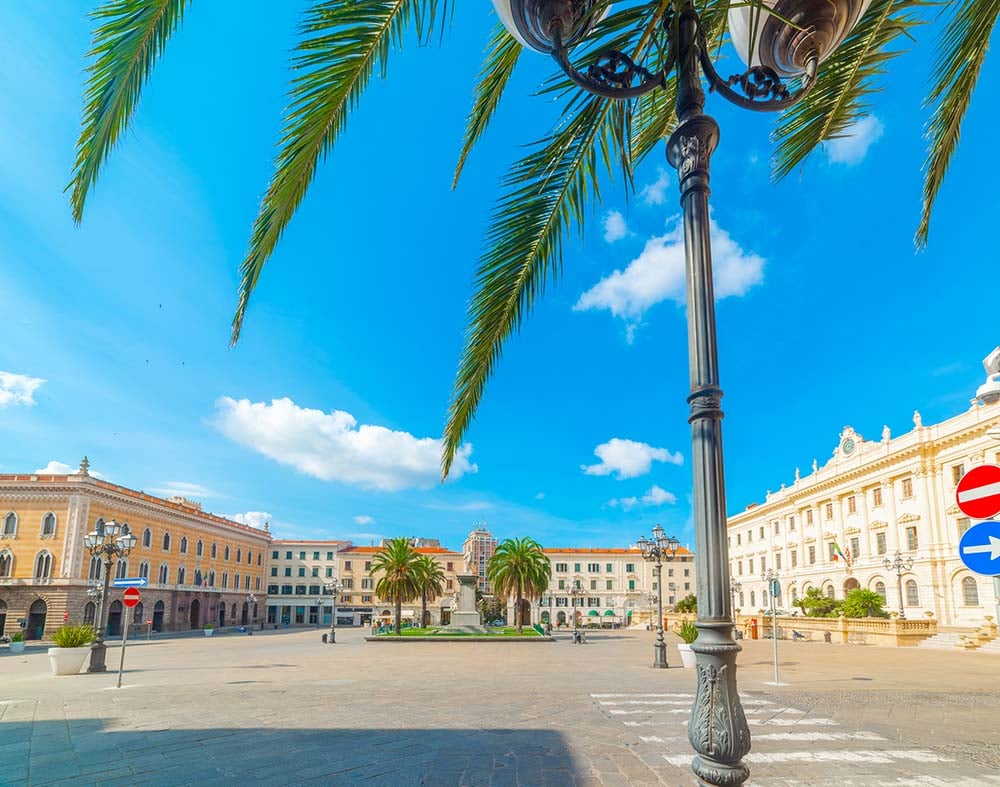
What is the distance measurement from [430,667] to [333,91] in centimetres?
2016

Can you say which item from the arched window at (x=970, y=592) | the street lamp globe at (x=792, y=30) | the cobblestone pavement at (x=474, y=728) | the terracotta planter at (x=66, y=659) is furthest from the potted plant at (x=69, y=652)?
the arched window at (x=970, y=592)

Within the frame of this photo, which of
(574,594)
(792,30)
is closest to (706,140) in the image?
(792,30)

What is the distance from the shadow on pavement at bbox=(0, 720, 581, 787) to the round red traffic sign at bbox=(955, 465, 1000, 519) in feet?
15.8

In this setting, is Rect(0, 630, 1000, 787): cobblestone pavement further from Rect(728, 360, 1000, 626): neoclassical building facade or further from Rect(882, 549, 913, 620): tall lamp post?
Rect(882, 549, 913, 620): tall lamp post

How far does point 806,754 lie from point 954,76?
25.9 feet

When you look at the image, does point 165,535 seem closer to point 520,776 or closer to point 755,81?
point 520,776

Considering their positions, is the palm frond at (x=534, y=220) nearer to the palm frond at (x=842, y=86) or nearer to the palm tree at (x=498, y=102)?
the palm tree at (x=498, y=102)

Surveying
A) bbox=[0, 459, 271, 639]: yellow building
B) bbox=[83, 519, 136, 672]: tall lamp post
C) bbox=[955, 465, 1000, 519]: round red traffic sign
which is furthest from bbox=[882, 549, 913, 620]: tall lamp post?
bbox=[0, 459, 271, 639]: yellow building

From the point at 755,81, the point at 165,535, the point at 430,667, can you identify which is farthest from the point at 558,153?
the point at 165,535

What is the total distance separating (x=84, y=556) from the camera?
4828 centimetres

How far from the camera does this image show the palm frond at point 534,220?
489 centimetres

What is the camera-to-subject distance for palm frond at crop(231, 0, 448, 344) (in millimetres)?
3771

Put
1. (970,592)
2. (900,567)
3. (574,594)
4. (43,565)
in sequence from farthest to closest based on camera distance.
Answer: (574,594), (43,565), (900,567), (970,592)

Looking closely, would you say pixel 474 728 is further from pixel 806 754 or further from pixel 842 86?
pixel 842 86
